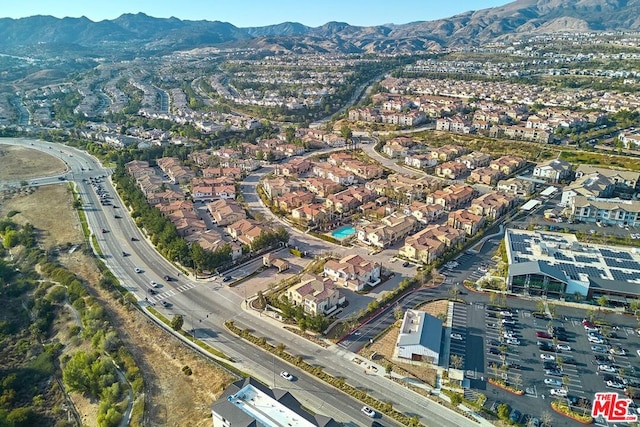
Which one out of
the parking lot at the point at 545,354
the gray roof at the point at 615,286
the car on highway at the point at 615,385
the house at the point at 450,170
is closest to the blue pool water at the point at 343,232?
the parking lot at the point at 545,354

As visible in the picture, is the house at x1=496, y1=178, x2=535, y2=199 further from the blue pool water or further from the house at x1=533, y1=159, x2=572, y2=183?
the blue pool water

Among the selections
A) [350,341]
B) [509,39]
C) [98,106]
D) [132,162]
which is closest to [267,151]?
[132,162]

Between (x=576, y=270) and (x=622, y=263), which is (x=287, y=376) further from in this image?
(x=622, y=263)

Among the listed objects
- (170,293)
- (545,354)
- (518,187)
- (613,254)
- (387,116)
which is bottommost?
(545,354)

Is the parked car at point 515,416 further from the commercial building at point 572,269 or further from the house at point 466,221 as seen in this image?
the house at point 466,221

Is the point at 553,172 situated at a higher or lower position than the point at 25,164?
lower

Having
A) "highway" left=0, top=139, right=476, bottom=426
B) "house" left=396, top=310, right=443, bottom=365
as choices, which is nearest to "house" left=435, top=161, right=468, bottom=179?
"highway" left=0, top=139, right=476, bottom=426

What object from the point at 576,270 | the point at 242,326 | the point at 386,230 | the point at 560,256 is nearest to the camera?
the point at 242,326

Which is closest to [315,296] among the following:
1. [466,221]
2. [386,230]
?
[386,230]
